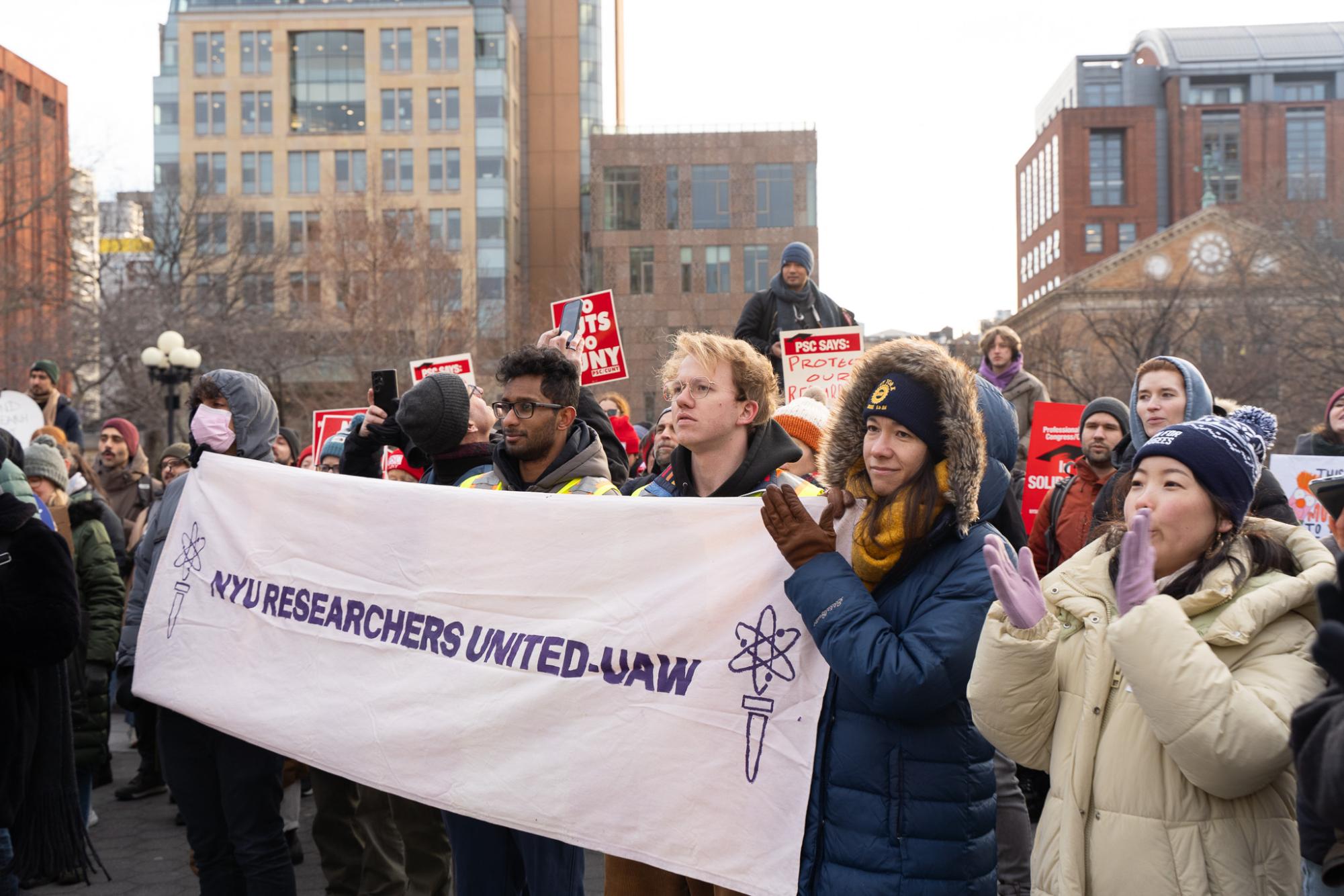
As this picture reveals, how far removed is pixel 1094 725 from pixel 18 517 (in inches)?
146

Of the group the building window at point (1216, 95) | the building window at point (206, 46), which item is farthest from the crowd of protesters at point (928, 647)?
the building window at point (1216, 95)

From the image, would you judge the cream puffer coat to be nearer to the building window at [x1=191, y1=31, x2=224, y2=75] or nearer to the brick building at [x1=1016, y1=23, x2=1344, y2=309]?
the building window at [x1=191, y1=31, x2=224, y2=75]

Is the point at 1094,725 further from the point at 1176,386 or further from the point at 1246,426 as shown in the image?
the point at 1176,386

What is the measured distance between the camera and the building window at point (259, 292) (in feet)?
192

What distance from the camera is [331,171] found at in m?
78.1

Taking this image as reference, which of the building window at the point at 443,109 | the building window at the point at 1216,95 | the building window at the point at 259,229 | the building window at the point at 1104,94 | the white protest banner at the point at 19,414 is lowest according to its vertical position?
the white protest banner at the point at 19,414

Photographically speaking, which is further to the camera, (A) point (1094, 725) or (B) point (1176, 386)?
(B) point (1176, 386)

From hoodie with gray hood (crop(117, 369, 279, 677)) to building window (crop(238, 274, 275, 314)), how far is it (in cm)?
5297

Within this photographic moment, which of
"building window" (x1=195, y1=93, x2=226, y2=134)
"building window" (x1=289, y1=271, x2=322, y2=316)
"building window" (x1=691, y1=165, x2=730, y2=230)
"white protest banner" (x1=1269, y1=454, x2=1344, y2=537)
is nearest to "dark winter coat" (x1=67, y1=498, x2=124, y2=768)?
"white protest banner" (x1=1269, y1=454, x2=1344, y2=537)

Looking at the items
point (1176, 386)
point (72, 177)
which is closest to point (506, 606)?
point (1176, 386)

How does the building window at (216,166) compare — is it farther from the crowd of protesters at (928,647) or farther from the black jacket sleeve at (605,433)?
the crowd of protesters at (928,647)

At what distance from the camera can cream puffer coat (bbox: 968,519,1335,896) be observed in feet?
8.57

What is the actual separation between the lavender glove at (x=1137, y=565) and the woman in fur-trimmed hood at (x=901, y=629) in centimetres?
52

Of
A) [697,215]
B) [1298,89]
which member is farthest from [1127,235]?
[697,215]
